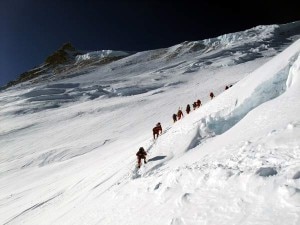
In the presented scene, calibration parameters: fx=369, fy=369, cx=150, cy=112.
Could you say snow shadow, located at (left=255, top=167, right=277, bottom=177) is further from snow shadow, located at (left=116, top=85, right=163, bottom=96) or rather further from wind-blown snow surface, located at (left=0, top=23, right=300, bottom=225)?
snow shadow, located at (left=116, top=85, right=163, bottom=96)

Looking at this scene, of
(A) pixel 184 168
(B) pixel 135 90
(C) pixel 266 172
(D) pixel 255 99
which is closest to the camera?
(C) pixel 266 172

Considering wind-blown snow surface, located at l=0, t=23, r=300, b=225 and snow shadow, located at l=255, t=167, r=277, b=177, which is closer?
wind-blown snow surface, located at l=0, t=23, r=300, b=225

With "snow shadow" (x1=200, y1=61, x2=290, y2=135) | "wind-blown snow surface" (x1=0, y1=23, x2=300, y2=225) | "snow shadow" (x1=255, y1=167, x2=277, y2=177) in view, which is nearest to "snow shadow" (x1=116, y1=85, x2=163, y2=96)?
"wind-blown snow surface" (x1=0, y1=23, x2=300, y2=225)

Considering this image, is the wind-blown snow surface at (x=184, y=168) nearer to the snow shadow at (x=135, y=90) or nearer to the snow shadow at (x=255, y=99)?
the snow shadow at (x=255, y=99)

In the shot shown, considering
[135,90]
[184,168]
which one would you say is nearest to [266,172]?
[184,168]

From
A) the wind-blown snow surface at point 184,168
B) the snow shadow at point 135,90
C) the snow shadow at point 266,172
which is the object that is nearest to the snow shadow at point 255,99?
the wind-blown snow surface at point 184,168

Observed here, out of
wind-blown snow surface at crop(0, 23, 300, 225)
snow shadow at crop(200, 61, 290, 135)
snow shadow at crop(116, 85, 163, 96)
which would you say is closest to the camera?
wind-blown snow surface at crop(0, 23, 300, 225)

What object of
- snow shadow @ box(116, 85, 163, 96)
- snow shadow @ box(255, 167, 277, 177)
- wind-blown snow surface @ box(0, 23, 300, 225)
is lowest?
snow shadow @ box(116, 85, 163, 96)

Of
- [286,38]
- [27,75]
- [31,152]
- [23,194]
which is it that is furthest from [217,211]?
[27,75]

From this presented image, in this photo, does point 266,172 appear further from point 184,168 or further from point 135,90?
point 135,90

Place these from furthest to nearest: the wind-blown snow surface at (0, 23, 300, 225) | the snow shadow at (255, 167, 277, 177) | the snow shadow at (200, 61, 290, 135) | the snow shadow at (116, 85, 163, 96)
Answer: the snow shadow at (116, 85, 163, 96)
the snow shadow at (200, 61, 290, 135)
the snow shadow at (255, 167, 277, 177)
the wind-blown snow surface at (0, 23, 300, 225)

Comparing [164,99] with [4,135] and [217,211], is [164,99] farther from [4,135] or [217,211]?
[217,211]

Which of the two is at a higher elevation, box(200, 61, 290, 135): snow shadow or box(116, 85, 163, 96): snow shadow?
box(200, 61, 290, 135): snow shadow

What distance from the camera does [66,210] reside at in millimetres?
15711
